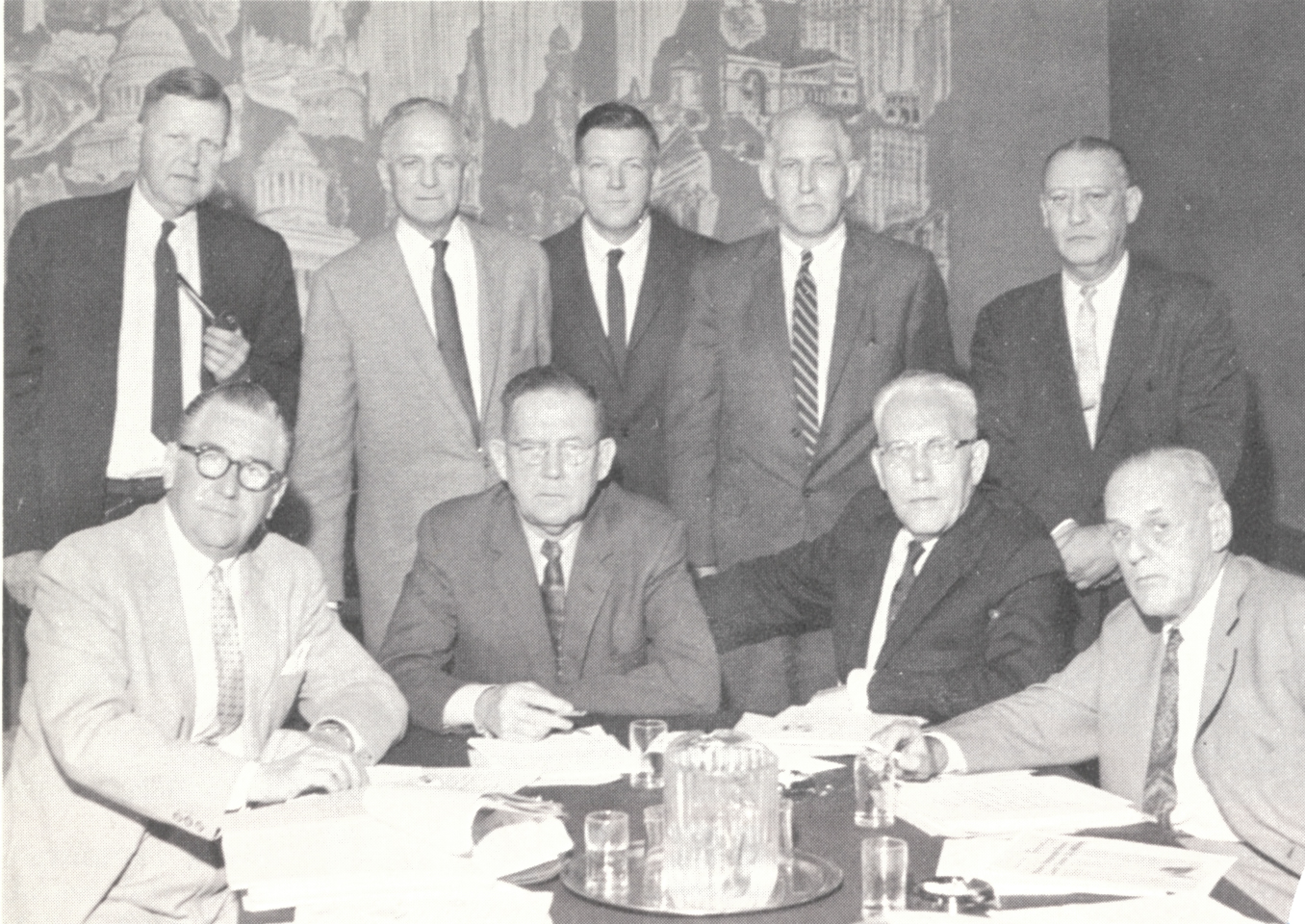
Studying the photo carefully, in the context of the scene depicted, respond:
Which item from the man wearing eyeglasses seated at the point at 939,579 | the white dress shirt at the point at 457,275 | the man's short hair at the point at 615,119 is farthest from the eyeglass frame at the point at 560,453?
the man's short hair at the point at 615,119

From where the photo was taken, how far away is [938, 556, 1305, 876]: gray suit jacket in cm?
248

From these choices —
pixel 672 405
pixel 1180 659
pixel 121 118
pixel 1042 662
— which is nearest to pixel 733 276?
pixel 672 405

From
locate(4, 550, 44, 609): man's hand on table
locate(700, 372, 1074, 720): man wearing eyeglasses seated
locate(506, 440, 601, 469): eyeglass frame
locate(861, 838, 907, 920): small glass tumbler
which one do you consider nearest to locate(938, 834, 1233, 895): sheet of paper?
locate(861, 838, 907, 920): small glass tumbler

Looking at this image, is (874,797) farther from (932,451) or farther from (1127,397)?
(1127,397)

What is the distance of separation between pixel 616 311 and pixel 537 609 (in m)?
1.29

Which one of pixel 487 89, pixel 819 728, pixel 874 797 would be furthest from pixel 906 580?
pixel 487 89

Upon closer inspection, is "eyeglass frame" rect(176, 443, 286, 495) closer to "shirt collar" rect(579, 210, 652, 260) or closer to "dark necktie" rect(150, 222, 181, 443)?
"dark necktie" rect(150, 222, 181, 443)

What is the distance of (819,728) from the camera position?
2840 millimetres

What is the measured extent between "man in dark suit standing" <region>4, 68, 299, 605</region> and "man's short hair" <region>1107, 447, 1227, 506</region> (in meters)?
2.25

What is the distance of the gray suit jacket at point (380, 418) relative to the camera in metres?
4.09

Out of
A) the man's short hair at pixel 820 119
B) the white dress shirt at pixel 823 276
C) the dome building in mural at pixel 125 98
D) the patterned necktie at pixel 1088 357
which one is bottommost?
the patterned necktie at pixel 1088 357

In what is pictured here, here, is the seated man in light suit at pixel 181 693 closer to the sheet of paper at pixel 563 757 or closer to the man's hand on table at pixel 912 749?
→ the sheet of paper at pixel 563 757

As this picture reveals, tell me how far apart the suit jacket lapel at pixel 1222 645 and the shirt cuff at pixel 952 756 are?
0.39 m

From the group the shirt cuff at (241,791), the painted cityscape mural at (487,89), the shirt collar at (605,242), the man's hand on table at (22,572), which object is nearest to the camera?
the shirt cuff at (241,791)
